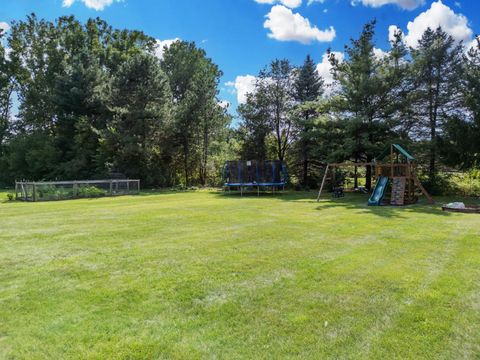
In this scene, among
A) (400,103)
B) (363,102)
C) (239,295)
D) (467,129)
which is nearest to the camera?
(239,295)

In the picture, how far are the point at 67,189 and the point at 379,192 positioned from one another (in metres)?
13.9

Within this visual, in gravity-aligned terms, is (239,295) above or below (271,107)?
below

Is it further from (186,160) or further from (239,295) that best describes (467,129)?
(186,160)

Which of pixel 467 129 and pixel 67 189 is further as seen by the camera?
pixel 67 189

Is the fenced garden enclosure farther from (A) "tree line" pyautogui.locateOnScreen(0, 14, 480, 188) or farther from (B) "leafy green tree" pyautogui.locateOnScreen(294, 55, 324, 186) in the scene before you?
(B) "leafy green tree" pyautogui.locateOnScreen(294, 55, 324, 186)

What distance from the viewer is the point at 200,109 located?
2528cm

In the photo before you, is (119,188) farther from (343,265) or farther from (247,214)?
(343,265)

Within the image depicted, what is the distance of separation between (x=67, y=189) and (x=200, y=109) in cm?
1230

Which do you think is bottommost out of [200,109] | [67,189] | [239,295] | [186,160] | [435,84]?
[239,295]

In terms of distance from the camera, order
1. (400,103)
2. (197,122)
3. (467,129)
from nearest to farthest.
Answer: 1. (467,129)
2. (400,103)
3. (197,122)

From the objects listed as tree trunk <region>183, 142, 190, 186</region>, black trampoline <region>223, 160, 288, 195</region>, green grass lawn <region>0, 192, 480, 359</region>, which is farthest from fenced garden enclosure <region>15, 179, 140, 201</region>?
green grass lawn <region>0, 192, 480, 359</region>

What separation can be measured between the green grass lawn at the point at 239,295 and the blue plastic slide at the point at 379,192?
596 cm

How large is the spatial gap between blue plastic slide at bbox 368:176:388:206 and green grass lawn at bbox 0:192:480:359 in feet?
19.6

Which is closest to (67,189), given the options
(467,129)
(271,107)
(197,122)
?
(197,122)
